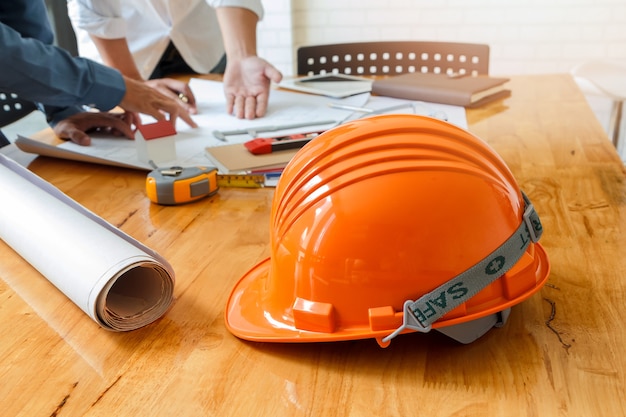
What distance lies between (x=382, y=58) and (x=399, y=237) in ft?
4.75

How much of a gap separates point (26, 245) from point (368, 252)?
436 mm

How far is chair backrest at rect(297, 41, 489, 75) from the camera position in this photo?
1.84m

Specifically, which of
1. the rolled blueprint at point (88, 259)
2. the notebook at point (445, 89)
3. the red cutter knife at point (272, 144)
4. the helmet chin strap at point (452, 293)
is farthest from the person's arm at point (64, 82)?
the helmet chin strap at point (452, 293)

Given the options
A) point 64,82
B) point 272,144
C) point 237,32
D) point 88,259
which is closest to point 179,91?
point 237,32

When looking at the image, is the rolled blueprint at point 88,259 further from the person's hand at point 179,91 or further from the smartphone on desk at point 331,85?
the smartphone on desk at point 331,85

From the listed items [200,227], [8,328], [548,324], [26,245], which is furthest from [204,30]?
[548,324]

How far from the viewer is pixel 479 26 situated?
2.90 meters

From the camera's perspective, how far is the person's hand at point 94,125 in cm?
125

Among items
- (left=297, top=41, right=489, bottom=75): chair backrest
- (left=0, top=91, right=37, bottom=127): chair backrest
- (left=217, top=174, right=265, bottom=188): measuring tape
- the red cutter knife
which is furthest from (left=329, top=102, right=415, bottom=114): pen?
(left=0, top=91, right=37, bottom=127): chair backrest

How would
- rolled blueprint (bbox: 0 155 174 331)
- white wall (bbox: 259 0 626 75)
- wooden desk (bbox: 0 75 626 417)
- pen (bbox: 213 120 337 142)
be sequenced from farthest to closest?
white wall (bbox: 259 0 626 75), pen (bbox: 213 120 337 142), rolled blueprint (bbox: 0 155 174 331), wooden desk (bbox: 0 75 626 417)

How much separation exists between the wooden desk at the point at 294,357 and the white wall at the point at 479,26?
2.23 metres

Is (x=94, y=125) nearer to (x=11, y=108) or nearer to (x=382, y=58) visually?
(x=11, y=108)

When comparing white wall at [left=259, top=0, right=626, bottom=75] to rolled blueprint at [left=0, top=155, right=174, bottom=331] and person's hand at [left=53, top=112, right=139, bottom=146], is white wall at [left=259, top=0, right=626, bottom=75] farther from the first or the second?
rolled blueprint at [left=0, top=155, right=174, bottom=331]

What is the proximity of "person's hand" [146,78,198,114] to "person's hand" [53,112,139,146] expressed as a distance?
15 cm
